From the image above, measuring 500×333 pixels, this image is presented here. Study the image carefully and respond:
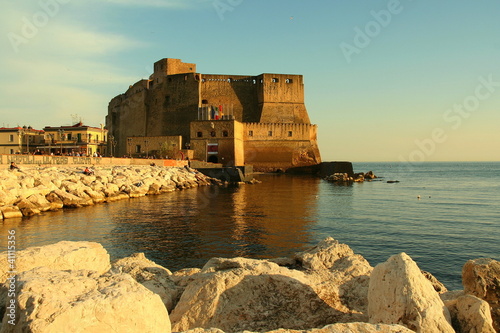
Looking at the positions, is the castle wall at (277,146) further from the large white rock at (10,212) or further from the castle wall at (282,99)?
the large white rock at (10,212)

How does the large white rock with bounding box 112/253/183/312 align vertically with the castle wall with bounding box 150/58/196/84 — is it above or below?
below

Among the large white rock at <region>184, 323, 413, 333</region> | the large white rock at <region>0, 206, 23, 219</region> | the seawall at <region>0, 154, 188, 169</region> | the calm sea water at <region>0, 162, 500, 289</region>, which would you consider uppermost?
the seawall at <region>0, 154, 188, 169</region>

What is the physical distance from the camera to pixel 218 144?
43.7 m

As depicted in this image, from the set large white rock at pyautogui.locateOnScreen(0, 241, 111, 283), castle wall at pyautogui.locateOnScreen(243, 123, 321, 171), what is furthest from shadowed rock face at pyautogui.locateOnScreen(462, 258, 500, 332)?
castle wall at pyautogui.locateOnScreen(243, 123, 321, 171)

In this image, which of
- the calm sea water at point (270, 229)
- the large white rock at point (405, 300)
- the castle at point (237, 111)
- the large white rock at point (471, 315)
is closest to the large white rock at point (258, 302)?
the large white rock at point (405, 300)

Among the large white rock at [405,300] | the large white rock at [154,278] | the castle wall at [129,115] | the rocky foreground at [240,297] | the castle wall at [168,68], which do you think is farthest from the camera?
the castle wall at [129,115]

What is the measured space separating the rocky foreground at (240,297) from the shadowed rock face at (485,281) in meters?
0.01

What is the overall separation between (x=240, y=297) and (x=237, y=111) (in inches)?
1921

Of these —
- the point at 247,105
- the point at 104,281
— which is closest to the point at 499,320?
the point at 104,281

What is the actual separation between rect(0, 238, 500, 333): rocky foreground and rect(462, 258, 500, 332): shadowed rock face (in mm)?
11

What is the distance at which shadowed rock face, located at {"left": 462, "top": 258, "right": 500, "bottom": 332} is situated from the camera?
165 inches

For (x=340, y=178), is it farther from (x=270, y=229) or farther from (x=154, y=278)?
(x=154, y=278)

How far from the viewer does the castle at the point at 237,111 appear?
48594mm

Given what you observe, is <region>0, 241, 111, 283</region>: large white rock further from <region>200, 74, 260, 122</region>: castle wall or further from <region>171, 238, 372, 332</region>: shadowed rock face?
<region>200, 74, 260, 122</region>: castle wall
